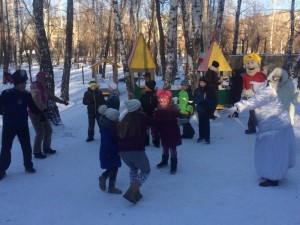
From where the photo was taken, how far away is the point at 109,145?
17.0ft

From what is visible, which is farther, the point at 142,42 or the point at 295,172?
the point at 142,42

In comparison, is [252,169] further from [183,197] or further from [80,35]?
[80,35]

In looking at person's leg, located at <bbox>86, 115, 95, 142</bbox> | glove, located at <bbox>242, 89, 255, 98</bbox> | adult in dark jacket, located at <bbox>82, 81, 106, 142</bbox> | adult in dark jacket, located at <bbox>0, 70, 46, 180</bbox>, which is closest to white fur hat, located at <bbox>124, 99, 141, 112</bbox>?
adult in dark jacket, located at <bbox>0, 70, 46, 180</bbox>

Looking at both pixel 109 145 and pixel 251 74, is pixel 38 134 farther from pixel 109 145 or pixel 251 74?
pixel 251 74

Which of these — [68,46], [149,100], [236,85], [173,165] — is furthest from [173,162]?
[68,46]

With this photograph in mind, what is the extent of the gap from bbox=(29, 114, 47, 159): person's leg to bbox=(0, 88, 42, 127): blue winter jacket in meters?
0.85

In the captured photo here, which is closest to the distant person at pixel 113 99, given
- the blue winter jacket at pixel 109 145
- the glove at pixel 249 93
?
the blue winter jacket at pixel 109 145

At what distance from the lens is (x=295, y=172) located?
239 inches

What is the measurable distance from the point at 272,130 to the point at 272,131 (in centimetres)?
2

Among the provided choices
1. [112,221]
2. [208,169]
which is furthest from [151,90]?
Result: [112,221]

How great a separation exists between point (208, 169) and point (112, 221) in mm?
2492

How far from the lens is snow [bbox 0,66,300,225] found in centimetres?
454

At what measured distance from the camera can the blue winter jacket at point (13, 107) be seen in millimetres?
5992

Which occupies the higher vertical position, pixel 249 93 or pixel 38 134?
pixel 249 93
